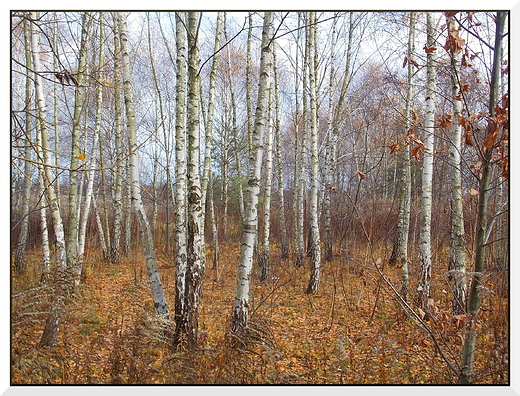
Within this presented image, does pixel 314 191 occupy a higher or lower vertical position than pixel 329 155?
lower

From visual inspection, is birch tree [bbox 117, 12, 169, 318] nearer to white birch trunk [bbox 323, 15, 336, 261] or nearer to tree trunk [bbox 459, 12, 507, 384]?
tree trunk [bbox 459, 12, 507, 384]

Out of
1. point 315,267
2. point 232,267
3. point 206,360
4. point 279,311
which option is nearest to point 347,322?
point 279,311

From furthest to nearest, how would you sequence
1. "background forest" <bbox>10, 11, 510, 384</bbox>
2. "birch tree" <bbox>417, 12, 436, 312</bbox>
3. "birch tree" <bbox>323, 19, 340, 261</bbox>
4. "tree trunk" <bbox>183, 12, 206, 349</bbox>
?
"birch tree" <bbox>323, 19, 340, 261</bbox> → "birch tree" <bbox>417, 12, 436, 312</bbox> → "tree trunk" <bbox>183, 12, 206, 349</bbox> → "background forest" <bbox>10, 11, 510, 384</bbox>

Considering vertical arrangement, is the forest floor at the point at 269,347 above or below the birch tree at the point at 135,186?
below

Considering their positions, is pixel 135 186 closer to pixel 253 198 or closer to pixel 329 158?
pixel 253 198

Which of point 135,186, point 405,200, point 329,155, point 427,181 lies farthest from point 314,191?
point 135,186

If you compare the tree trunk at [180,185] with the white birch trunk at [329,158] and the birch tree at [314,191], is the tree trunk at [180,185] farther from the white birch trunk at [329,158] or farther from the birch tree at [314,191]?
the white birch trunk at [329,158]

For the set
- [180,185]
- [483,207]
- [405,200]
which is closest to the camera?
[483,207]

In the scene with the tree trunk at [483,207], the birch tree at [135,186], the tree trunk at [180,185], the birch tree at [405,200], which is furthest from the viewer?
Result: the birch tree at [405,200]

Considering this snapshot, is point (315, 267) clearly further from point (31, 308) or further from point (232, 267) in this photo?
point (31, 308)

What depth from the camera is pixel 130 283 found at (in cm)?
668

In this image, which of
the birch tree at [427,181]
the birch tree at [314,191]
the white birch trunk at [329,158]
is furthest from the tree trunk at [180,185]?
the white birch trunk at [329,158]

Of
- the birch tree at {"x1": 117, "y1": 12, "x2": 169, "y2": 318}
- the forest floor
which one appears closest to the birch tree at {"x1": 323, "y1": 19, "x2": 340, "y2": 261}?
the forest floor

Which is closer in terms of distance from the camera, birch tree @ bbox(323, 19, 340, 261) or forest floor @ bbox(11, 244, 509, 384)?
forest floor @ bbox(11, 244, 509, 384)
